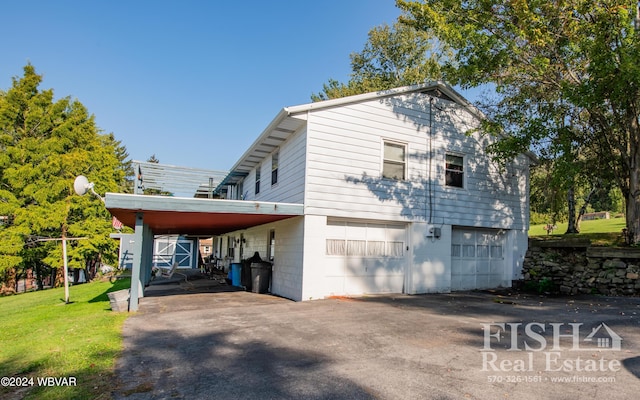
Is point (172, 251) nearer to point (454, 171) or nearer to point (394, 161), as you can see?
point (394, 161)

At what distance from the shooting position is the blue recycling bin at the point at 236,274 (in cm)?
1458

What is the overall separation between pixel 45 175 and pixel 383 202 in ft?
61.9

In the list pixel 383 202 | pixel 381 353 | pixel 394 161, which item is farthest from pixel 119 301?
pixel 394 161

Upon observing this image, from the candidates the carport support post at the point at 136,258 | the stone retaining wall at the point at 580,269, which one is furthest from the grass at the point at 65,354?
the stone retaining wall at the point at 580,269

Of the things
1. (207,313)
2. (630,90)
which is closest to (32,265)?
(207,313)

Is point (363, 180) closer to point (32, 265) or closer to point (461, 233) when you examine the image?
point (461, 233)

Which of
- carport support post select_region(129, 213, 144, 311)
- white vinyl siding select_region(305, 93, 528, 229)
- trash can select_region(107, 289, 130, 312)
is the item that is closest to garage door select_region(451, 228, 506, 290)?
white vinyl siding select_region(305, 93, 528, 229)

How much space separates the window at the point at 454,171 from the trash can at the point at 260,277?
6.93 m

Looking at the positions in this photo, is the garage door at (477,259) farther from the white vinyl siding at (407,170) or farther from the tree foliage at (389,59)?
the tree foliage at (389,59)

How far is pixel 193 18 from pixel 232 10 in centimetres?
167

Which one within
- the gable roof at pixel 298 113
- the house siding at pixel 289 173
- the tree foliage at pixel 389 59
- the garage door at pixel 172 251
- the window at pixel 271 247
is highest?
the tree foliage at pixel 389 59

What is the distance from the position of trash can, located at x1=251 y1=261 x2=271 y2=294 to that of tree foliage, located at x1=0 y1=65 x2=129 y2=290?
11.5m

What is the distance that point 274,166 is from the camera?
1370 cm

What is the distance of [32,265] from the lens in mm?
23031
